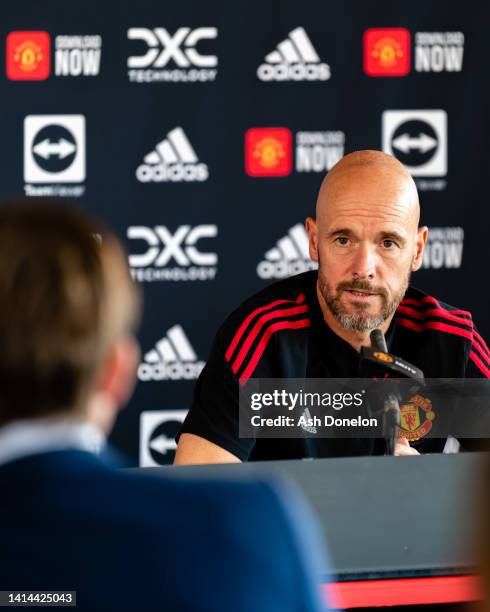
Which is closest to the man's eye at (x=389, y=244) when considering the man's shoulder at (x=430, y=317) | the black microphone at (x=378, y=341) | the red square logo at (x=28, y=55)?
the man's shoulder at (x=430, y=317)

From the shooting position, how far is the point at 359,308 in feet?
6.61

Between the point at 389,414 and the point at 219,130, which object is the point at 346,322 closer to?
the point at 389,414

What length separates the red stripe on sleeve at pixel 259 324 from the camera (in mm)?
1953

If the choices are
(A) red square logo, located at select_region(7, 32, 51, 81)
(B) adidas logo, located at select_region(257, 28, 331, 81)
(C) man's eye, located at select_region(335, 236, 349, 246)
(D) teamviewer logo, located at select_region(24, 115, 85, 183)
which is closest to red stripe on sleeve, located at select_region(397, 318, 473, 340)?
(C) man's eye, located at select_region(335, 236, 349, 246)

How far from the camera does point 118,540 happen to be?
68cm

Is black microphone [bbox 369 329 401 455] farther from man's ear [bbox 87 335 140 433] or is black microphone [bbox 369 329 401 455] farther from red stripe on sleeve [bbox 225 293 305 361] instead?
man's ear [bbox 87 335 140 433]

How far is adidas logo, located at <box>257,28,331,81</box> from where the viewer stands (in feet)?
11.2

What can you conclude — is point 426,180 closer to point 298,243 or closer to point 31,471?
point 298,243

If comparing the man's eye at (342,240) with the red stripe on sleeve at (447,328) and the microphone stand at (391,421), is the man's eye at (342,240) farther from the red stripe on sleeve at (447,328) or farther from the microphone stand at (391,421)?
the microphone stand at (391,421)

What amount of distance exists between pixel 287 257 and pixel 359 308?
143 cm

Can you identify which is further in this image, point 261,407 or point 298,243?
point 298,243

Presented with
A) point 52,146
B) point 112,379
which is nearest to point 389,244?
point 112,379

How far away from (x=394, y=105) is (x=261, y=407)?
184 centimetres

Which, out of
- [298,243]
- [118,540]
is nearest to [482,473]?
[118,540]
